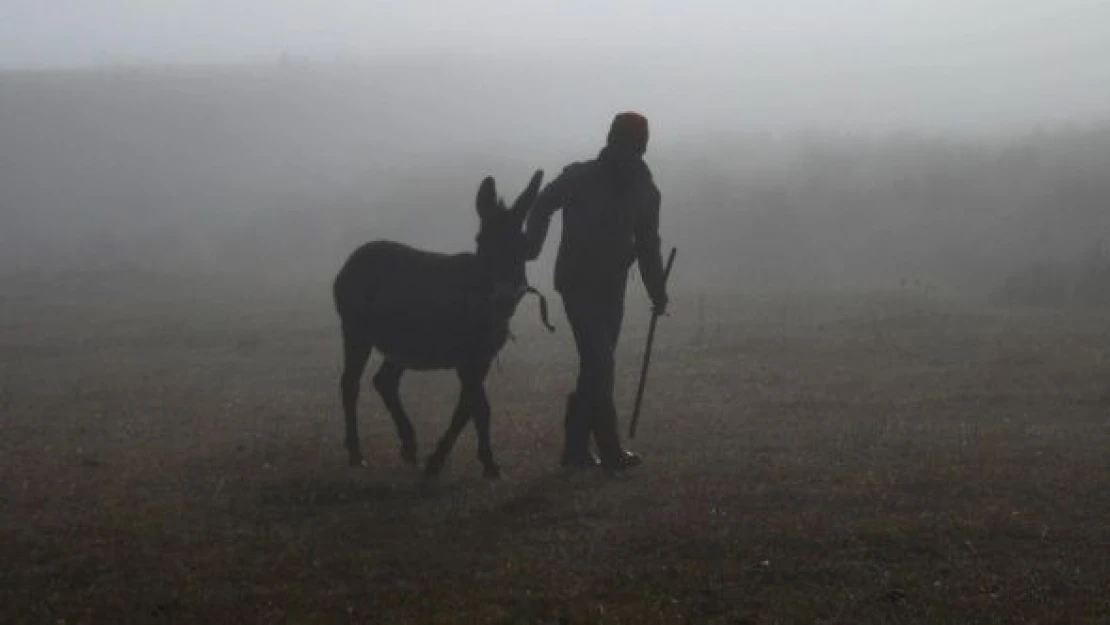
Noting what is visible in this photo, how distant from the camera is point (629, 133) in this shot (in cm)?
1252

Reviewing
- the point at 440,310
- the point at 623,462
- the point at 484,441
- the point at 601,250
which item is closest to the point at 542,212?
the point at 601,250

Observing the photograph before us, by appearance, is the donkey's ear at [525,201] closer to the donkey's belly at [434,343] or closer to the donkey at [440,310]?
the donkey at [440,310]

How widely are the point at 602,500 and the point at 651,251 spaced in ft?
8.23

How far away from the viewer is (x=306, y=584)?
916cm

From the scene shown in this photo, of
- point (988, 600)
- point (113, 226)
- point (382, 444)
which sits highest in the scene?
point (988, 600)

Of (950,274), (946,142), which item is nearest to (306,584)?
(950,274)

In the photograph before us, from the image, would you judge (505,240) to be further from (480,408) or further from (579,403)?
(579,403)

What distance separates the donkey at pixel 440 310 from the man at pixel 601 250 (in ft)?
1.02

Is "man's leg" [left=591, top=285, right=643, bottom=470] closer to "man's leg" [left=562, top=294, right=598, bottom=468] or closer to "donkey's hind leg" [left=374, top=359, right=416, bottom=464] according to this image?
"man's leg" [left=562, top=294, right=598, bottom=468]

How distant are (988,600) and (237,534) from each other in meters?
5.26

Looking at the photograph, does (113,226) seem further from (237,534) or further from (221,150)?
(237,534)

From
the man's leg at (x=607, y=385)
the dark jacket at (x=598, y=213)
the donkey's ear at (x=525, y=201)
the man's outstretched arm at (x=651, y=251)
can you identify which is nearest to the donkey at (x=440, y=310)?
the donkey's ear at (x=525, y=201)

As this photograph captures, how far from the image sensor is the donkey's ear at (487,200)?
40.3 feet

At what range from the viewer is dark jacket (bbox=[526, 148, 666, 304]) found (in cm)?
1261
